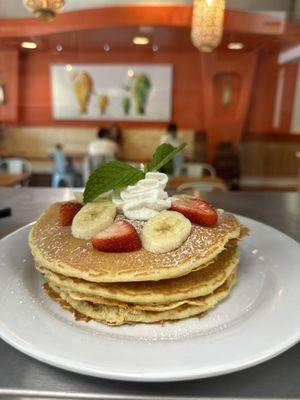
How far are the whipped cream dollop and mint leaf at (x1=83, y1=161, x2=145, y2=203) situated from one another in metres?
0.03

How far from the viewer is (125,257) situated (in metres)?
0.72

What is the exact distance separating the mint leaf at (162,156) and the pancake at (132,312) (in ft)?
1.32

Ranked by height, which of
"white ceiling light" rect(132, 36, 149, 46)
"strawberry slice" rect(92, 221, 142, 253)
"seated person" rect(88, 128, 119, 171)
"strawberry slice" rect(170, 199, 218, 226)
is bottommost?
"seated person" rect(88, 128, 119, 171)

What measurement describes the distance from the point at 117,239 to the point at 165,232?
0.10 metres

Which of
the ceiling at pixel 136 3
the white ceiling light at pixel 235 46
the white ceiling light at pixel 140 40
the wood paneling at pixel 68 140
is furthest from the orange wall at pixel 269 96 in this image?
the white ceiling light at pixel 140 40

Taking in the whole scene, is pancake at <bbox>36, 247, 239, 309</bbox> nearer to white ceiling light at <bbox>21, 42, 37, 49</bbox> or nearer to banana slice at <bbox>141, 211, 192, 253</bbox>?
banana slice at <bbox>141, 211, 192, 253</bbox>

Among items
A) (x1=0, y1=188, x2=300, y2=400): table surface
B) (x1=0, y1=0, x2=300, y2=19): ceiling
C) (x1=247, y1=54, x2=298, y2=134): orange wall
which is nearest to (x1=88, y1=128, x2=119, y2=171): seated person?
(x1=0, y1=0, x2=300, y2=19): ceiling

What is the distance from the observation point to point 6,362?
0.53 meters

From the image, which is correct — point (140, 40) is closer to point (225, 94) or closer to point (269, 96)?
point (225, 94)

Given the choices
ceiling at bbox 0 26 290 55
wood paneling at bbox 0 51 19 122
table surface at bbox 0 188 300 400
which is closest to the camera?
table surface at bbox 0 188 300 400

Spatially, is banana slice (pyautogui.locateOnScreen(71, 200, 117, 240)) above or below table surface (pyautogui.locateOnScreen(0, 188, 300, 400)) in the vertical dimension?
above

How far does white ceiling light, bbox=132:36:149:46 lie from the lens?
18.4 feet

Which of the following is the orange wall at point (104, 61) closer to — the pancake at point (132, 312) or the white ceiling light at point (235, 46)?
the white ceiling light at point (235, 46)

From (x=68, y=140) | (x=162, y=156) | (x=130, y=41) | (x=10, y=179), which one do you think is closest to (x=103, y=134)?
(x=68, y=140)
